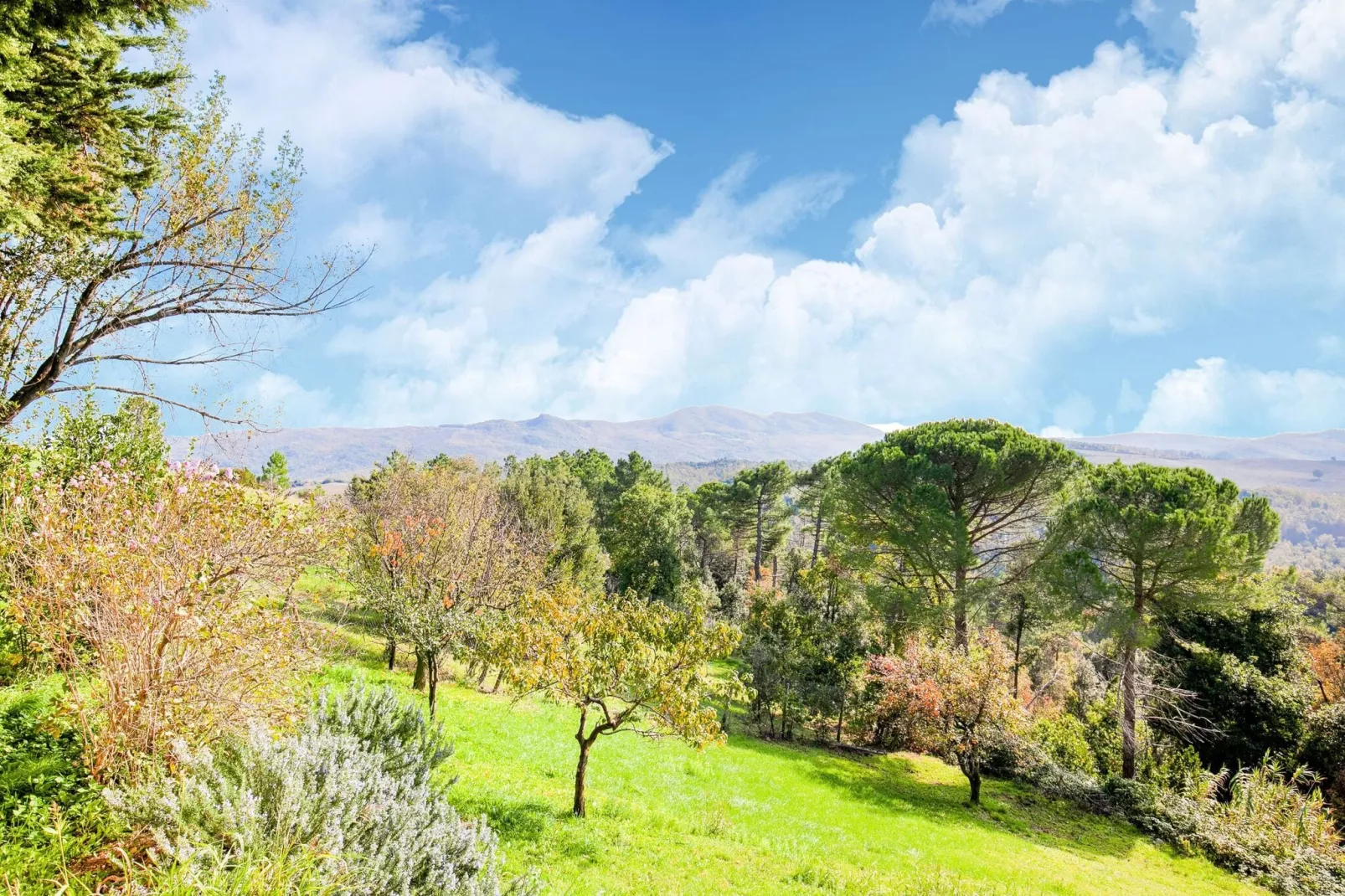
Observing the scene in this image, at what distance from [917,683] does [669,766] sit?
9779 mm

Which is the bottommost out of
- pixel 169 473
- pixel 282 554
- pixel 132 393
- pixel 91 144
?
pixel 282 554

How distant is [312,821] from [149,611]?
9.90 feet

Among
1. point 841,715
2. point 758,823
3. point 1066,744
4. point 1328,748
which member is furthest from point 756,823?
point 1328,748

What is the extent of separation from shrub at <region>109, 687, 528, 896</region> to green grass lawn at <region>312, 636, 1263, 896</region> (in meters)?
1.23

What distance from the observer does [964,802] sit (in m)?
19.6

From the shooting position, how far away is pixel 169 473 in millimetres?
8602

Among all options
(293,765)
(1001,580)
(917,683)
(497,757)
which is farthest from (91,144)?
(1001,580)

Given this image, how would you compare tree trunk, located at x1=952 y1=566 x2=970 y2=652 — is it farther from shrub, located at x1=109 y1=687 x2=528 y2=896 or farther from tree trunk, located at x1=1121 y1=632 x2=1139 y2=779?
shrub, located at x1=109 y1=687 x2=528 y2=896

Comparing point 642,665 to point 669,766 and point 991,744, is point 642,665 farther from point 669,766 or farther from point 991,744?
point 991,744

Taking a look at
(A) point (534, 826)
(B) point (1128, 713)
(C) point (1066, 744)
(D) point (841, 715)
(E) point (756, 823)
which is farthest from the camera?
(D) point (841, 715)

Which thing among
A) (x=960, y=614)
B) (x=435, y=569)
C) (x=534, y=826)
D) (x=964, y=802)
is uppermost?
(x=435, y=569)

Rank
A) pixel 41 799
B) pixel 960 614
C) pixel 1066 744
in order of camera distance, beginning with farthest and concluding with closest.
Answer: pixel 960 614 → pixel 1066 744 → pixel 41 799

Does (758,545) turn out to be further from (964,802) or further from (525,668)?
(525,668)

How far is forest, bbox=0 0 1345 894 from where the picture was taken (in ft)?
19.0
